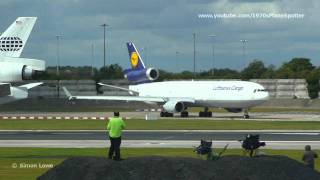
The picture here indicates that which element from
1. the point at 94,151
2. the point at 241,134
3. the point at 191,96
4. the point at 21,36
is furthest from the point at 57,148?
the point at 191,96

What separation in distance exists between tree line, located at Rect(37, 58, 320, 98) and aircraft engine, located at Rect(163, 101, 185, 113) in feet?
66.6

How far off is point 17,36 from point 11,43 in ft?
4.45

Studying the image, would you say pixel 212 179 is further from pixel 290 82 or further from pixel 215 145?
pixel 290 82

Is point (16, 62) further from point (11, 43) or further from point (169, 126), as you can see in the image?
point (169, 126)

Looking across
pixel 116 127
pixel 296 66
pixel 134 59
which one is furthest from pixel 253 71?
pixel 116 127

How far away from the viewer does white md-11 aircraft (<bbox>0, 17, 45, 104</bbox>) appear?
59.7 metres

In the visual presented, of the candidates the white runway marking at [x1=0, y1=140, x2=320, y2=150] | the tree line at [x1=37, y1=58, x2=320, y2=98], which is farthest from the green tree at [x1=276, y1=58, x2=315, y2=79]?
the white runway marking at [x1=0, y1=140, x2=320, y2=150]

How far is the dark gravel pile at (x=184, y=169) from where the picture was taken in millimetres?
12312

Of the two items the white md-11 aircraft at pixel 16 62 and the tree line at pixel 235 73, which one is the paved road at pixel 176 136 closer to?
the white md-11 aircraft at pixel 16 62

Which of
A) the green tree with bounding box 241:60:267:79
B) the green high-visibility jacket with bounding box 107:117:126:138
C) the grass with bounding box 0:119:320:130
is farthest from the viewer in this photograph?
the green tree with bounding box 241:60:267:79

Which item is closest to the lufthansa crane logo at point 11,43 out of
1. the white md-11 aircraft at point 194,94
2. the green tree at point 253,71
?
the white md-11 aircraft at point 194,94

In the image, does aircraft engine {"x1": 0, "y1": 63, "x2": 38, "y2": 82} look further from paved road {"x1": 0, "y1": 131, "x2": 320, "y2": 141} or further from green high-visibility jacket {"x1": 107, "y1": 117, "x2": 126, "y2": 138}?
green high-visibility jacket {"x1": 107, "y1": 117, "x2": 126, "y2": 138}

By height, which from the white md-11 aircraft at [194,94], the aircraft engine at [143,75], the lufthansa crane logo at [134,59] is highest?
the lufthansa crane logo at [134,59]

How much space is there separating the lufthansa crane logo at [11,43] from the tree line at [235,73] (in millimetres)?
20676
